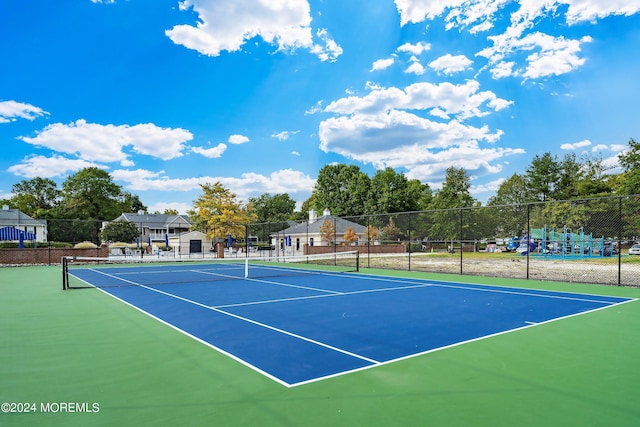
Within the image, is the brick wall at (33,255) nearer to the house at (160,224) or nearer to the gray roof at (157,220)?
the house at (160,224)

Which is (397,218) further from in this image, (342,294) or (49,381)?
(49,381)

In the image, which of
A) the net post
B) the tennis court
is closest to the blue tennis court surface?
Answer: the tennis court

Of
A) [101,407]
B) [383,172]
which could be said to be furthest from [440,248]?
[101,407]

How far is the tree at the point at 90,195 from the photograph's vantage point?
66.6 meters

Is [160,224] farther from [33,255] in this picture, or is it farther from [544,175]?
[544,175]

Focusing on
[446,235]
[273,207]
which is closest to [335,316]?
[446,235]

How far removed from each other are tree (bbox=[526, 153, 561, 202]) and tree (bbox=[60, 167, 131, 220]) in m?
64.1

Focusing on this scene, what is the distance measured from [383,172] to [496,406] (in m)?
64.6

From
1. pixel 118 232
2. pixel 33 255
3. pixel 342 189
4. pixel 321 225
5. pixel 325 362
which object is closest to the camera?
pixel 325 362

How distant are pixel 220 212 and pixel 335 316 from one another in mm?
38224

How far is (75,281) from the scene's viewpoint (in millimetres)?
15039

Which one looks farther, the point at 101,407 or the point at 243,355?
the point at 243,355

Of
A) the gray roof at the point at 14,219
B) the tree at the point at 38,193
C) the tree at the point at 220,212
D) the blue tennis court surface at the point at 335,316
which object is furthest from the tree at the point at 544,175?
the tree at the point at 38,193

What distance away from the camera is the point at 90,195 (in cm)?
6956
